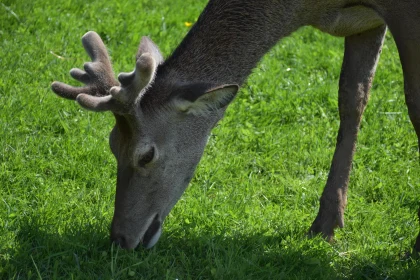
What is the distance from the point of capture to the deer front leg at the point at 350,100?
21.4 ft

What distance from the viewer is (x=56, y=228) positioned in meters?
5.83

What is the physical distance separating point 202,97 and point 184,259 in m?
1.08

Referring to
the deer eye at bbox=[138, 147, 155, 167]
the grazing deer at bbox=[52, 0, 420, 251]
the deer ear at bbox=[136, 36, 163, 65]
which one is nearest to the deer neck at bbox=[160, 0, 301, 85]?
the grazing deer at bbox=[52, 0, 420, 251]

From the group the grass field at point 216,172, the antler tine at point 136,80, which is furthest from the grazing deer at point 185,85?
the grass field at point 216,172

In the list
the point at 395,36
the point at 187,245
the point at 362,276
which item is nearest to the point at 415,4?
the point at 395,36

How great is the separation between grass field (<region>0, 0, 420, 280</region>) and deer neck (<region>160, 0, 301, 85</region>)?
1092 millimetres

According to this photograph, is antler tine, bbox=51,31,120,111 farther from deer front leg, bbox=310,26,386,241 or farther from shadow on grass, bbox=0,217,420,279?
deer front leg, bbox=310,26,386,241

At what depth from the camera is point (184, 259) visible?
5.57 meters

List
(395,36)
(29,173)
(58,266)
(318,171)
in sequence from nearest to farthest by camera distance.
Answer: (58,266) < (395,36) < (29,173) < (318,171)

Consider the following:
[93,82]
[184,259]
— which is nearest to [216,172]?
[184,259]

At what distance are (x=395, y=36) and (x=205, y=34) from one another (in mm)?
1321

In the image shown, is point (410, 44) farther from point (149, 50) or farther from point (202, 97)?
point (149, 50)

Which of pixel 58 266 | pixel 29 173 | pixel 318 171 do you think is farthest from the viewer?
pixel 318 171

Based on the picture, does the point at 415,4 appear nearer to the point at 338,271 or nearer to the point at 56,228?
the point at 338,271
